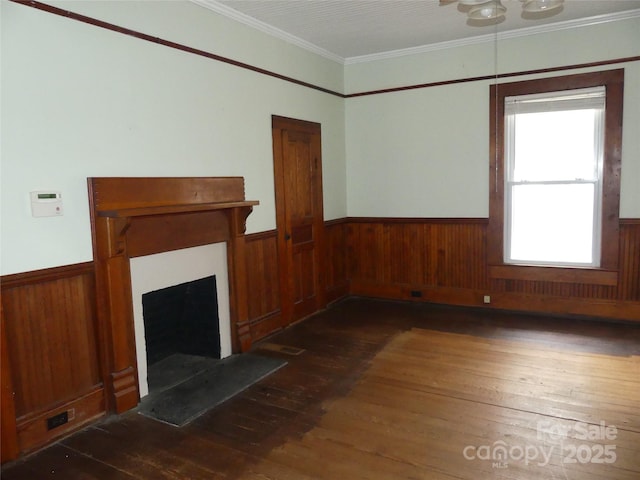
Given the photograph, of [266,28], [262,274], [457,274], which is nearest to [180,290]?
[262,274]

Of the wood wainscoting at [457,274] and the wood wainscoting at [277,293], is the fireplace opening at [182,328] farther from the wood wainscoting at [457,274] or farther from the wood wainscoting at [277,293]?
the wood wainscoting at [457,274]

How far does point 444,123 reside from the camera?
5016 millimetres

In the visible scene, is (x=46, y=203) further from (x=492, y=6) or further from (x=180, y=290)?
(x=492, y=6)

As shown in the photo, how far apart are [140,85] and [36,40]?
2.19 ft

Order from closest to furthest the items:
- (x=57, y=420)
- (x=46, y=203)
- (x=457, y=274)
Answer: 1. (x=46, y=203)
2. (x=57, y=420)
3. (x=457, y=274)

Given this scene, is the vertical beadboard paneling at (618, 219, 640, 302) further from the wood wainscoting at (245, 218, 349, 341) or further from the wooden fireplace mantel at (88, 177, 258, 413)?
the wooden fireplace mantel at (88, 177, 258, 413)

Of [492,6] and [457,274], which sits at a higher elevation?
[492,6]

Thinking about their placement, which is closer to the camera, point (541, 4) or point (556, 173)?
point (541, 4)

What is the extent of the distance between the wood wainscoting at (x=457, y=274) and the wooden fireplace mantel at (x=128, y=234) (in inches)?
93.8

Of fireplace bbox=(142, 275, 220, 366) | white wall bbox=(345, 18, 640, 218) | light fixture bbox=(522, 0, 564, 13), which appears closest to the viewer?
light fixture bbox=(522, 0, 564, 13)

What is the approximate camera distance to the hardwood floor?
233 cm

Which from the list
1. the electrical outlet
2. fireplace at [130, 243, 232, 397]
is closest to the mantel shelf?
fireplace at [130, 243, 232, 397]

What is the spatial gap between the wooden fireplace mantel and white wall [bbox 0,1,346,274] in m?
0.08

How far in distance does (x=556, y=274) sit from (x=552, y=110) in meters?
1.63
